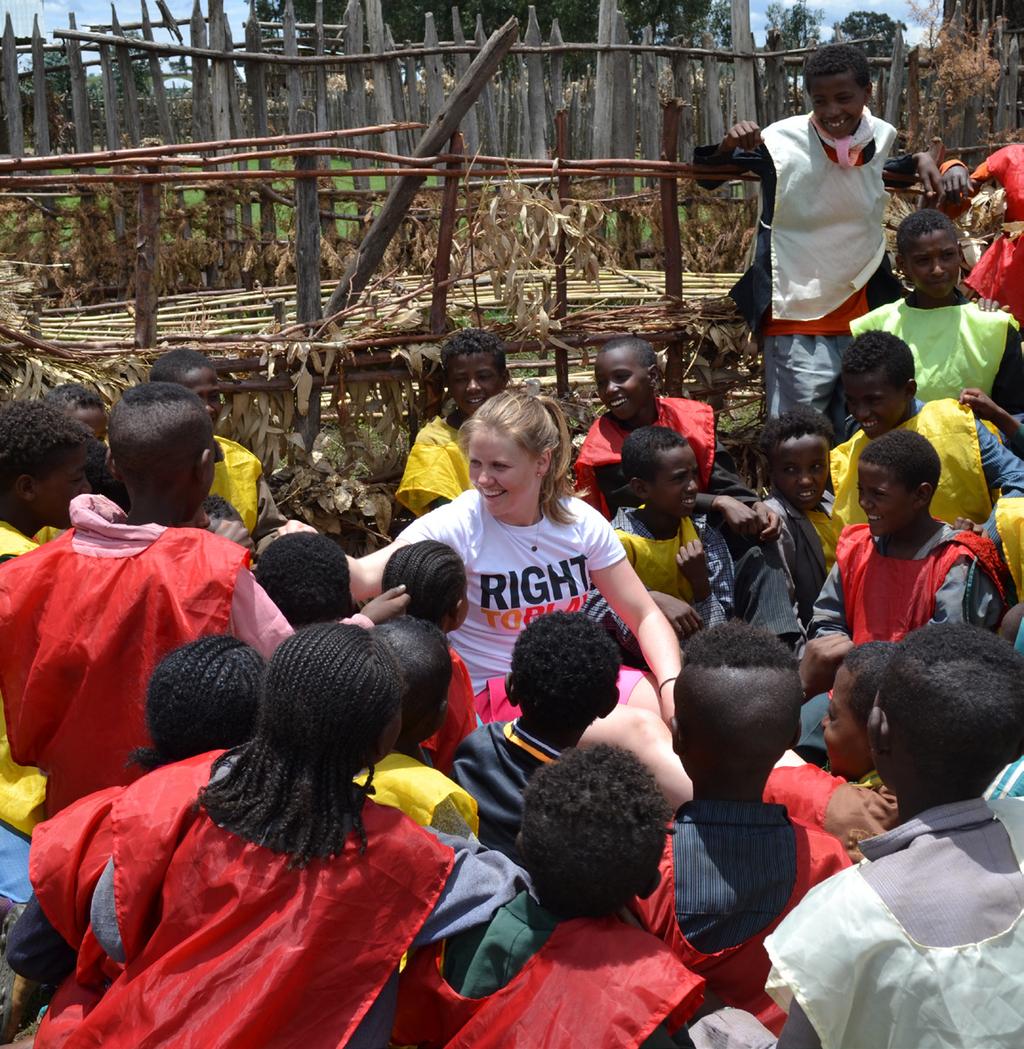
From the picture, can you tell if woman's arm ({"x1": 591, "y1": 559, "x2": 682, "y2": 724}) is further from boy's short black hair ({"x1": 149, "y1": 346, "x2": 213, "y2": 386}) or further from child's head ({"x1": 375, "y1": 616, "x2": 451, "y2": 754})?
boy's short black hair ({"x1": 149, "y1": 346, "x2": 213, "y2": 386})

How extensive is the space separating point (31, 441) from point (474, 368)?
2057mm

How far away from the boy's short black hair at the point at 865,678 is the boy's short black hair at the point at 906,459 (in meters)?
0.88

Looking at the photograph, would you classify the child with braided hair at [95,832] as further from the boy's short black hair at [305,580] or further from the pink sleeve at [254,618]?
the boy's short black hair at [305,580]

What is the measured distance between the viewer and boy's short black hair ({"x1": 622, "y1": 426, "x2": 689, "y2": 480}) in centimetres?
436

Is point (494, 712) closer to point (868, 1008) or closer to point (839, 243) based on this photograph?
point (868, 1008)

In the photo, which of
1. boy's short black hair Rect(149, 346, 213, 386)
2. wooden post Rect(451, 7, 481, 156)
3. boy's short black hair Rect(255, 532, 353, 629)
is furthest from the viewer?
wooden post Rect(451, 7, 481, 156)

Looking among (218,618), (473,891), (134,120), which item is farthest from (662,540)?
(134,120)

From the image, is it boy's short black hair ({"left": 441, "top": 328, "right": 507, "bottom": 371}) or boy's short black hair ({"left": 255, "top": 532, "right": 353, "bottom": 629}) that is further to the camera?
boy's short black hair ({"left": 441, "top": 328, "right": 507, "bottom": 371})

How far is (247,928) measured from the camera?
2.07 metres

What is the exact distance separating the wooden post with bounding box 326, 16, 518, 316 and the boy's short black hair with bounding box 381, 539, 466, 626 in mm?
2401

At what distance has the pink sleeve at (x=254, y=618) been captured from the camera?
2.89 metres

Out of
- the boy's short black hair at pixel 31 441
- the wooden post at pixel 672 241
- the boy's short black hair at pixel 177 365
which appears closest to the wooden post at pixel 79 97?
the wooden post at pixel 672 241

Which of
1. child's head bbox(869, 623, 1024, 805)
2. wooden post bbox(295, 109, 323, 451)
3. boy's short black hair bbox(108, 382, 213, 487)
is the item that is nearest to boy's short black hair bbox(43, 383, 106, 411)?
wooden post bbox(295, 109, 323, 451)

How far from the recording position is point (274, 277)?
9.04 metres
